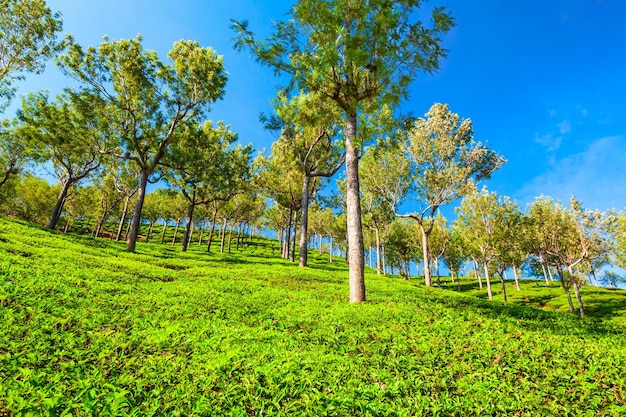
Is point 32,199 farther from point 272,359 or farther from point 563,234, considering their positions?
point 563,234

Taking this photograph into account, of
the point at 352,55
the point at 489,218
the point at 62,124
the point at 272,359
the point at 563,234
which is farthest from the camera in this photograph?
the point at 489,218

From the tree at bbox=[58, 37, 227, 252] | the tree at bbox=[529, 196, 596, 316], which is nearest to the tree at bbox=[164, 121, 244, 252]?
the tree at bbox=[58, 37, 227, 252]

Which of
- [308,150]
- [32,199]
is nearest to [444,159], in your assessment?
[308,150]

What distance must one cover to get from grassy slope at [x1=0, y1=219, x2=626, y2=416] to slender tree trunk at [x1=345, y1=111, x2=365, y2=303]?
220cm

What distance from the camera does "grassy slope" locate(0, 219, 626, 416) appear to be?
4289 millimetres

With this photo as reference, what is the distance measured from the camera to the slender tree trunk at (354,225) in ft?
42.0

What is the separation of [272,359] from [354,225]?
8.34 meters

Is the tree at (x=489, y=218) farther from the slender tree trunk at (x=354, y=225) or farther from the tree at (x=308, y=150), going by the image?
the slender tree trunk at (x=354, y=225)

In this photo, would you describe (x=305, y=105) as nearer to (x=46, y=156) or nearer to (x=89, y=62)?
(x=89, y=62)

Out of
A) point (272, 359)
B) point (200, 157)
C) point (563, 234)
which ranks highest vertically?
point (200, 157)

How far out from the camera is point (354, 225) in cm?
1339

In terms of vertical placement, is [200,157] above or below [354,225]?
above

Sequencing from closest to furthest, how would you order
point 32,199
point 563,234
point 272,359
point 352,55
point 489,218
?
point 272,359
point 352,55
point 563,234
point 489,218
point 32,199

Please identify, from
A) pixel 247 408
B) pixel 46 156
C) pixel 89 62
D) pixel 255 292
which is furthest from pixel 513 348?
pixel 46 156
